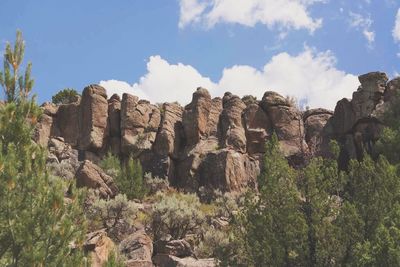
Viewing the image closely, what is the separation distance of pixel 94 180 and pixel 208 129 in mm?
18139

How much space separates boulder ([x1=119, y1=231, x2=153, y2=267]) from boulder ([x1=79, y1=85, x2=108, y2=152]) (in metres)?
32.4

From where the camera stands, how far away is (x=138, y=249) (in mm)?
20641

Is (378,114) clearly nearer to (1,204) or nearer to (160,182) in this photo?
(160,182)

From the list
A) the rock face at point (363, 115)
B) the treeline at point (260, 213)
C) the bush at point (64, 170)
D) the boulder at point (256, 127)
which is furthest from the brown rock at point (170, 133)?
the treeline at point (260, 213)

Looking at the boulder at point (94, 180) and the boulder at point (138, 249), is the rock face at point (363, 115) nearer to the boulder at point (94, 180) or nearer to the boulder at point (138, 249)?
the boulder at point (94, 180)

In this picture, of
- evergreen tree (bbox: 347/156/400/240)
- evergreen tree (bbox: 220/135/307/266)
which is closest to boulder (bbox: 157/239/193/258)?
evergreen tree (bbox: 220/135/307/266)

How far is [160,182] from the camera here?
46125 mm

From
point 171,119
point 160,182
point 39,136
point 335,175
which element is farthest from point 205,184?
point 335,175

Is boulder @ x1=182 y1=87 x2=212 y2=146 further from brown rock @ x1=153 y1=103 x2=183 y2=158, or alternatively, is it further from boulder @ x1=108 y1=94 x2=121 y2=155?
boulder @ x1=108 y1=94 x2=121 y2=155

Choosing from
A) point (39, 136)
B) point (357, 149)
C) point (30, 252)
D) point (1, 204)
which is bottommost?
point (30, 252)

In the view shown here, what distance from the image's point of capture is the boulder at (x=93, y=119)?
53094mm

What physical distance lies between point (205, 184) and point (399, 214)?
33.4 meters

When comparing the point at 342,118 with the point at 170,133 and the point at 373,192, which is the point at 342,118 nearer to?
the point at 170,133

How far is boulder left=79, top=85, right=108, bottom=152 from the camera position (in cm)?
5309
